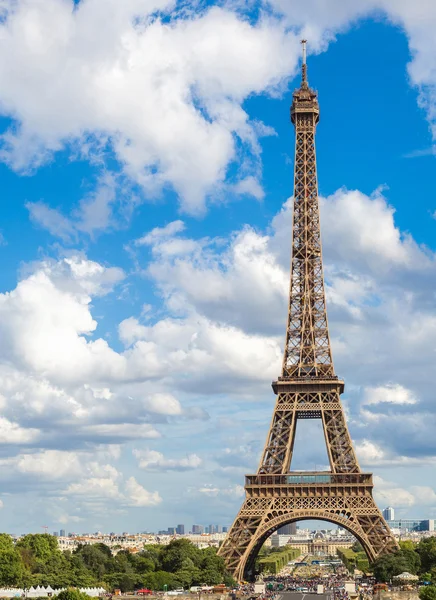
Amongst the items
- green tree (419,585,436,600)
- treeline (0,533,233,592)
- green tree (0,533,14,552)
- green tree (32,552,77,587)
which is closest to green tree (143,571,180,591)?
treeline (0,533,233,592)

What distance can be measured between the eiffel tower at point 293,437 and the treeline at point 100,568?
266 inches

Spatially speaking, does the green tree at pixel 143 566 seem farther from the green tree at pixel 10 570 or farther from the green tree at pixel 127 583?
the green tree at pixel 10 570

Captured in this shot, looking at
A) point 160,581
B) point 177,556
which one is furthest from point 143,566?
point 160,581

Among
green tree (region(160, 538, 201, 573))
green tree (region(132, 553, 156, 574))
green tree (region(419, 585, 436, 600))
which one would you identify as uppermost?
green tree (region(160, 538, 201, 573))

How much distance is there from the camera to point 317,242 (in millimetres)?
125125

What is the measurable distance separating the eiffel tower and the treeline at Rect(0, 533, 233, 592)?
6.74 m

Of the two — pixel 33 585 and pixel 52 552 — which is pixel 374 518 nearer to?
pixel 33 585

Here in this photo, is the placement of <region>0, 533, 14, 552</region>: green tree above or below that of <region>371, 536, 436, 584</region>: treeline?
above

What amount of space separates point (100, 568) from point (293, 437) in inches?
1446

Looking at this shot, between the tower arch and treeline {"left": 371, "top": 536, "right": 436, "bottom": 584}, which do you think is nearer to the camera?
the tower arch

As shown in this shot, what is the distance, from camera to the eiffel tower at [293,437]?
11000 centimetres

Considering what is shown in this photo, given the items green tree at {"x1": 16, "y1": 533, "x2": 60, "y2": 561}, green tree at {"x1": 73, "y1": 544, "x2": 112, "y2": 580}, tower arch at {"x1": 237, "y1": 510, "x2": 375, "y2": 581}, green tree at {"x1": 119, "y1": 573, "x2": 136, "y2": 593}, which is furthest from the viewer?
green tree at {"x1": 16, "y1": 533, "x2": 60, "y2": 561}

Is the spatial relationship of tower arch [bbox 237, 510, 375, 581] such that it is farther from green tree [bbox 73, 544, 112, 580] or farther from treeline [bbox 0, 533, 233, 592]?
green tree [bbox 73, 544, 112, 580]

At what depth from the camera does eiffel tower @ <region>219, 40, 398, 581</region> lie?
110000 millimetres
